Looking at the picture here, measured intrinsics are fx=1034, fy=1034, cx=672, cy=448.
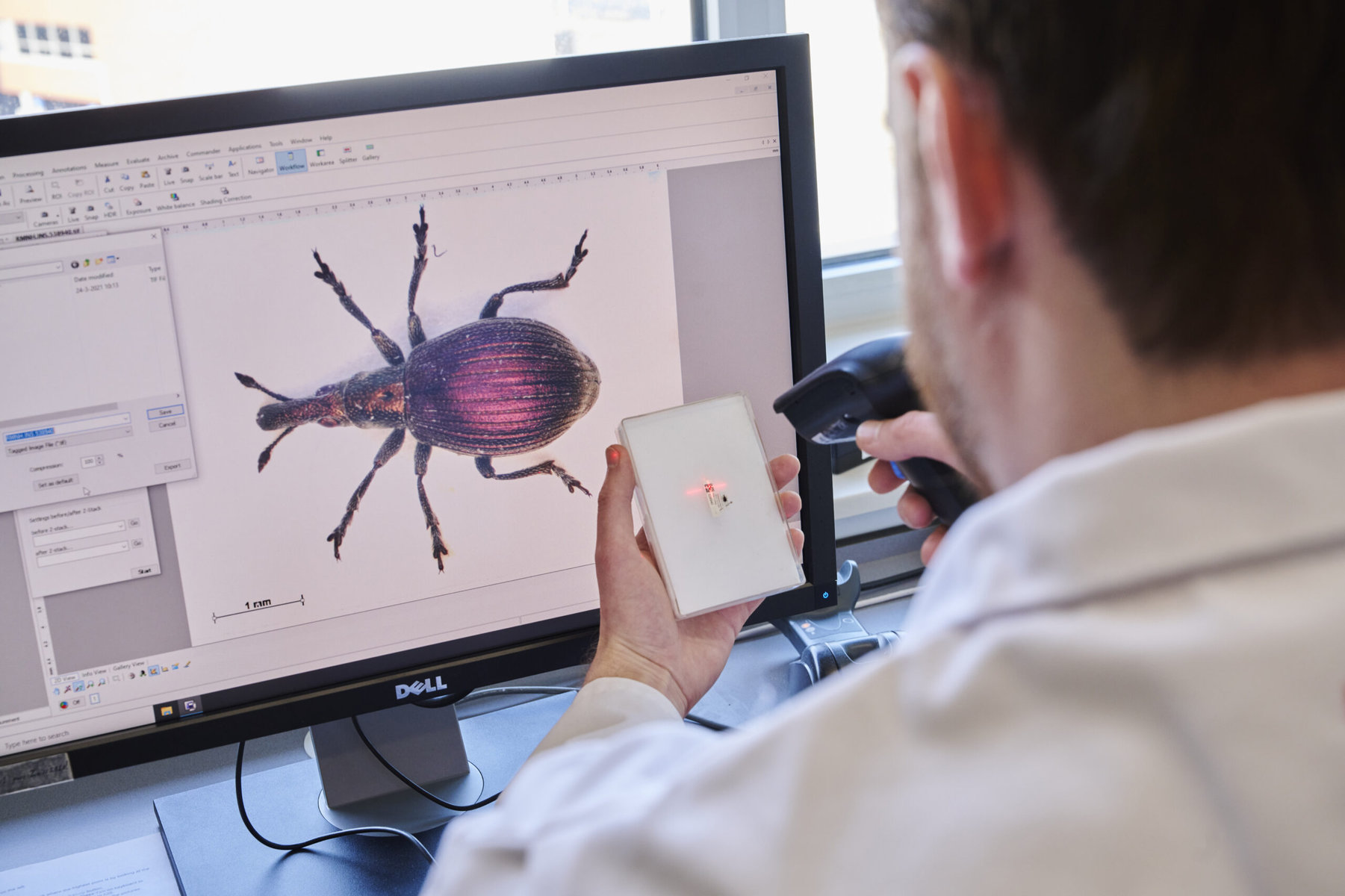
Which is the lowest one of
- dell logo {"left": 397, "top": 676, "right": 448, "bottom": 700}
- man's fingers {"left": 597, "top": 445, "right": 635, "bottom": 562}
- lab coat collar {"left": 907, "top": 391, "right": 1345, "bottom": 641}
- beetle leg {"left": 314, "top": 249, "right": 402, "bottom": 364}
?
dell logo {"left": 397, "top": 676, "right": 448, "bottom": 700}

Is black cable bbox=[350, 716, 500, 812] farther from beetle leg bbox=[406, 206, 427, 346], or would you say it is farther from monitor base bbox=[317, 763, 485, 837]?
beetle leg bbox=[406, 206, 427, 346]

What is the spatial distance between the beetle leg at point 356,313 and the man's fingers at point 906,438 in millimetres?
319

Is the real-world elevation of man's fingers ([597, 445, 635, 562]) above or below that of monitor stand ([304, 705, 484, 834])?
above

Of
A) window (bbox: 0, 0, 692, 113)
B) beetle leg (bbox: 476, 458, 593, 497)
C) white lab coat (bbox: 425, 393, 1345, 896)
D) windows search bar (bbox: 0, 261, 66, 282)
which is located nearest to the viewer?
white lab coat (bbox: 425, 393, 1345, 896)

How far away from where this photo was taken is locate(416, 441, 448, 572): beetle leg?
69 centimetres

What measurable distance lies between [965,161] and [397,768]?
0.65 metres

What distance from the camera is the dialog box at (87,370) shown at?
609mm

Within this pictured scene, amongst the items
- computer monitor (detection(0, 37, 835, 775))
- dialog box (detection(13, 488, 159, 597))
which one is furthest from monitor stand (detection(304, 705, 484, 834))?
dialog box (detection(13, 488, 159, 597))

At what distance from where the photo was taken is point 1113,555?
1.02 ft

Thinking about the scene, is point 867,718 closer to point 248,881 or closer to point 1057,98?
point 1057,98

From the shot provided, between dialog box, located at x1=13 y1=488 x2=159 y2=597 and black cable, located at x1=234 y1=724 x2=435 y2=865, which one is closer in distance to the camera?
dialog box, located at x1=13 y1=488 x2=159 y2=597

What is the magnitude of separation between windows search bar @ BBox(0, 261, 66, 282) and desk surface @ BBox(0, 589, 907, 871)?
43cm

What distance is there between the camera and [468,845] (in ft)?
1.27

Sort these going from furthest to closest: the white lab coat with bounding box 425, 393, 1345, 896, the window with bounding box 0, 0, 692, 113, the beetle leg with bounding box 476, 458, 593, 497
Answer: the window with bounding box 0, 0, 692, 113
the beetle leg with bounding box 476, 458, 593, 497
the white lab coat with bounding box 425, 393, 1345, 896
